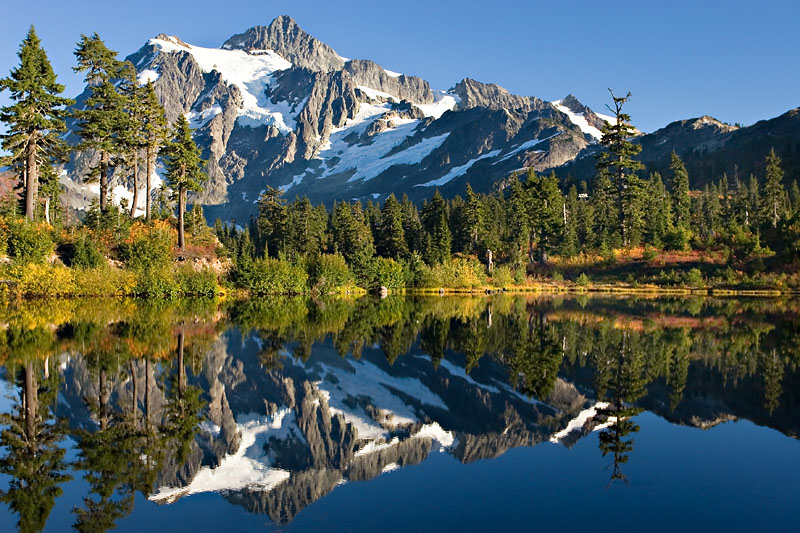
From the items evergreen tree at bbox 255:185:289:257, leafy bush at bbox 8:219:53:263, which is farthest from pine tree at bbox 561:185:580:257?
leafy bush at bbox 8:219:53:263

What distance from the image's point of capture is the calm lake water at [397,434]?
26.0ft

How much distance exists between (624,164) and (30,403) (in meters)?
66.7

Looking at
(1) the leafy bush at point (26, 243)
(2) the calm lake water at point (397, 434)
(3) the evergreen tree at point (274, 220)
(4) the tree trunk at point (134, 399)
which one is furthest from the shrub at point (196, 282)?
(4) the tree trunk at point (134, 399)

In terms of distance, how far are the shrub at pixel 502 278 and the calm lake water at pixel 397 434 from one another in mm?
46892

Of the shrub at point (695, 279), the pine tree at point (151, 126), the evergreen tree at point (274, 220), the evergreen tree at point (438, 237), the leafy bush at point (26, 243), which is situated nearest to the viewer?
the leafy bush at point (26, 243)

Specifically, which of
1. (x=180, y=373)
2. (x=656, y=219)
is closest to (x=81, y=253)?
(x=180, y=373)

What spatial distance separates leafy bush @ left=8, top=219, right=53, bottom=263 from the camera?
42.1 m

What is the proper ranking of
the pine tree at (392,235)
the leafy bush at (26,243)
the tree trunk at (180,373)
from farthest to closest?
the pine tree at (392,235)
the leafy bush at (26,243)
the tree trunk at (180,373)

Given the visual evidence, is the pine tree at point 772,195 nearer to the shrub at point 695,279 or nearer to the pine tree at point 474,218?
the pine tree at point 474,218

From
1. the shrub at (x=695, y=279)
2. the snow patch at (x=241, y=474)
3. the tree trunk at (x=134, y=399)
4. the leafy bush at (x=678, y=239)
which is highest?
the leafy bush at (x=678, y=239)

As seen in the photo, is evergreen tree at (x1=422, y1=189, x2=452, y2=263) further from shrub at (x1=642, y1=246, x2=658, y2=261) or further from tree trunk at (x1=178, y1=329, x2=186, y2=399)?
tree trunk at (x1=178, y1=329, x2=186, y2=399)

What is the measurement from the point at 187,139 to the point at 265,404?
1788 inches

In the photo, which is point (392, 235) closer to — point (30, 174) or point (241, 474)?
point (30, 174)

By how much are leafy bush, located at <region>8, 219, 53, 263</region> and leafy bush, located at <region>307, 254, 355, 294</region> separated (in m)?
25.8
